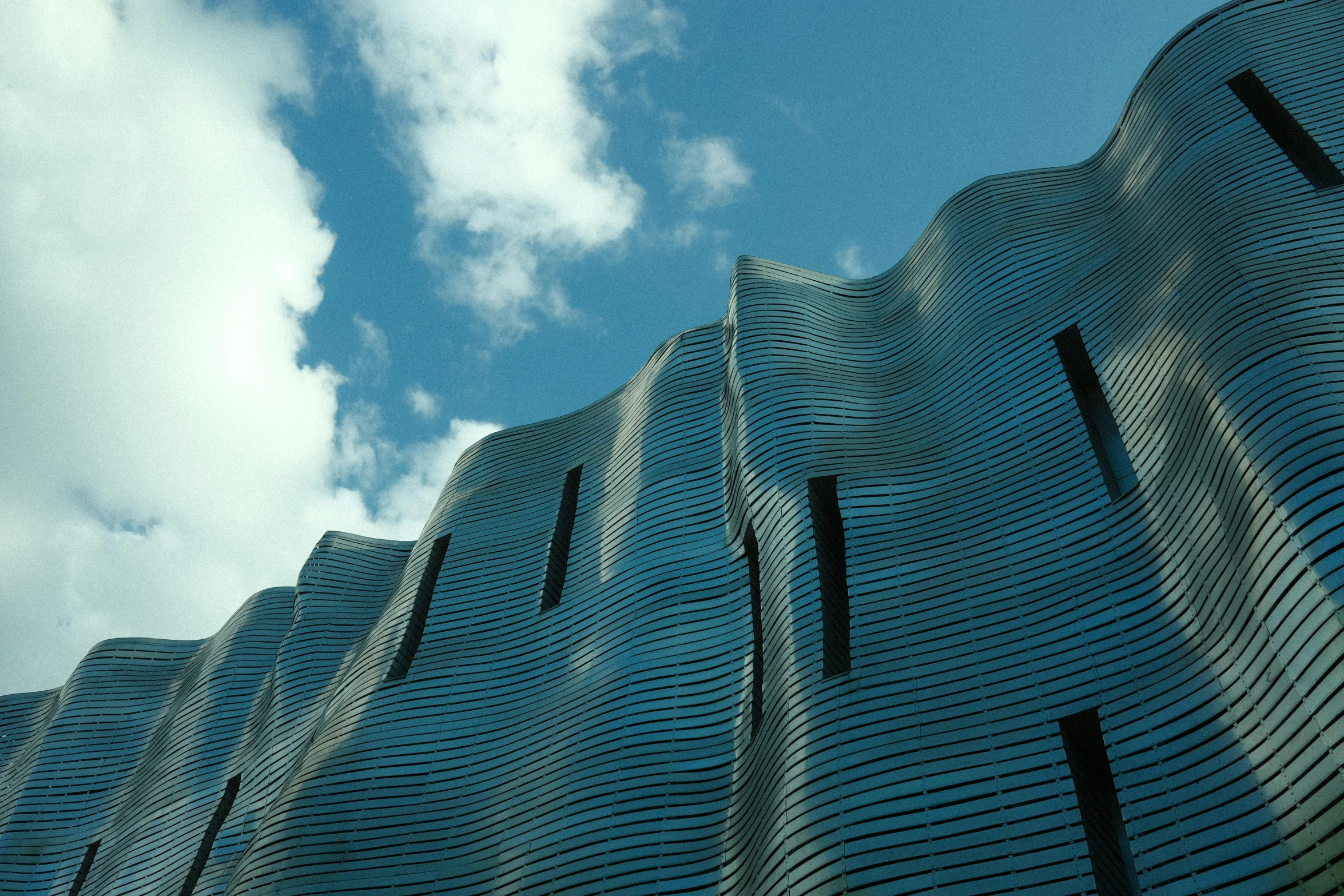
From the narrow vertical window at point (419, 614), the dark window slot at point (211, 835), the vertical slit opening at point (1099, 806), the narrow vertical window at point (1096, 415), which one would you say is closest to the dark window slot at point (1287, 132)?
the narrow vertical window at point (1096, 415)

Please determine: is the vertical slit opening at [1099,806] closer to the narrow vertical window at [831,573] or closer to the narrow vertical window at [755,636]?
the narrow vertical window at [831,573]

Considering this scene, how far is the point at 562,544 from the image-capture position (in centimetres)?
2481

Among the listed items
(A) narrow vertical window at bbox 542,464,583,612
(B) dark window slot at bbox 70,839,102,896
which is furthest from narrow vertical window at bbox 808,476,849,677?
(B) dark window slot at bbox 70,839,102,896

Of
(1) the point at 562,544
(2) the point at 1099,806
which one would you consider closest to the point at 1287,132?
(2) the point at 1099,806

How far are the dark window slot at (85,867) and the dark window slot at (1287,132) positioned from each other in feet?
89.9

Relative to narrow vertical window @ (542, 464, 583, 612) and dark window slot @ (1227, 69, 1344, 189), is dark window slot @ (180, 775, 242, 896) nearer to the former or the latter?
narrow vertical window @ (542, 464, 583, 612)

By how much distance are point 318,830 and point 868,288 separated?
15.1 metres

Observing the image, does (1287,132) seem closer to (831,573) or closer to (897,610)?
(831,573)

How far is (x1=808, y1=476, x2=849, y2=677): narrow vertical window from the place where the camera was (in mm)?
16531

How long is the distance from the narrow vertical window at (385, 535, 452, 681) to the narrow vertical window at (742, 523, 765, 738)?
707 cm

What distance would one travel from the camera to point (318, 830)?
63.0ft

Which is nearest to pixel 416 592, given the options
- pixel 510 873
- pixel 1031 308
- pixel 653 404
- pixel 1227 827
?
pixel 653 404

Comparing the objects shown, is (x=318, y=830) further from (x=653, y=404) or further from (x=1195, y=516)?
(x=1195, y=516)

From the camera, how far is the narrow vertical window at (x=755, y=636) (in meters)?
17.9
